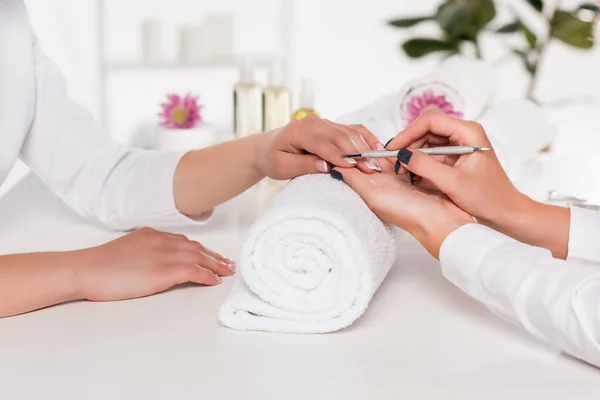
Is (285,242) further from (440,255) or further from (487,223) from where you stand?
(487,223)

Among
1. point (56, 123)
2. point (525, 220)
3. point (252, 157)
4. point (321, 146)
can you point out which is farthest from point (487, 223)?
point (56, 123)

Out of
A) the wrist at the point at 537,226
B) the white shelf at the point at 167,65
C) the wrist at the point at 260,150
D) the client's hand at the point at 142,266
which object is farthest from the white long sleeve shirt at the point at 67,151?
the white shelf at the point at 167,65

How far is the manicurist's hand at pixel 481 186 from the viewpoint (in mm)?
919

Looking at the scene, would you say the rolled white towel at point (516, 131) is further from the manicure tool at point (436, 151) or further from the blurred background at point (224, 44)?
the manicure tool at point (436, 151)

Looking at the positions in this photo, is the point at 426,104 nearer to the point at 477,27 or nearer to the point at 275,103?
the point at 275,103

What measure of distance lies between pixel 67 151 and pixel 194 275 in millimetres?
468

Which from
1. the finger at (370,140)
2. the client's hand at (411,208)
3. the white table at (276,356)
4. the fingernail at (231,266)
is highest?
the finger at (370,140)

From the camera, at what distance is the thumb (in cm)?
91

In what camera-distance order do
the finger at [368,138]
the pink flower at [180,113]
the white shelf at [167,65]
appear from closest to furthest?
1. the finger at [368,138]
2. the pink flower at [180,113]
3. the white shelf at [167,65]

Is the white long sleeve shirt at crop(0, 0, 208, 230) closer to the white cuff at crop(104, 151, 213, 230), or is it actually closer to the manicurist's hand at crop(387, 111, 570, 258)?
the white cuff at crop(104, 151, 213, 230)

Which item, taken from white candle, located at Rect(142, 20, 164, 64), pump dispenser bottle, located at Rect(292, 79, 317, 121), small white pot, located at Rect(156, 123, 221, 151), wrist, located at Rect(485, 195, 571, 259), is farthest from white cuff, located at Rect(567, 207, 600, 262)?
white candle, located at Rect(142, 20, 164, 64)

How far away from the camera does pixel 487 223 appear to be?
957 mm

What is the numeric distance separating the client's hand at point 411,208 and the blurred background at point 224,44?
47.6 inches

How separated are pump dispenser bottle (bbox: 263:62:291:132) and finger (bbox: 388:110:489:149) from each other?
0.98 m
